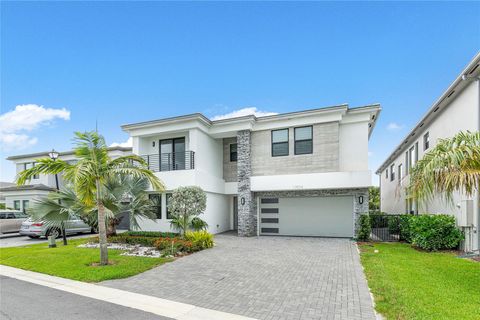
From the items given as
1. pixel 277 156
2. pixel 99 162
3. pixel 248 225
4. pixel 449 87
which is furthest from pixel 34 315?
pixel 449 87

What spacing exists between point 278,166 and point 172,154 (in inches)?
257

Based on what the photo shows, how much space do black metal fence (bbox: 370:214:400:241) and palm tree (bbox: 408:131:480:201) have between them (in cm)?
747

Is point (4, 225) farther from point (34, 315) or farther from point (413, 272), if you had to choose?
point (413, 272)

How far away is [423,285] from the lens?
5.96 meters

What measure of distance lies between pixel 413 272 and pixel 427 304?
2.56 metres

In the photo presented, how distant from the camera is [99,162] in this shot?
8555mm

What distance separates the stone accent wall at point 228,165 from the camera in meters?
17.2

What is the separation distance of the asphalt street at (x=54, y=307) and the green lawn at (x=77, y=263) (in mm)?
1140

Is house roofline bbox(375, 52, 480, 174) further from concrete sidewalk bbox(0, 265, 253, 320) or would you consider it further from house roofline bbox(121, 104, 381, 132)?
concrete sidewalk bbox(0, 265, 253, 320)

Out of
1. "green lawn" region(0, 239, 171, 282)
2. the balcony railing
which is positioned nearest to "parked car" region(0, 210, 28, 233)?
"green lawn" region(0, 239, 171, 282)

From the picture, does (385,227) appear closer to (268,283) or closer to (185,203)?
(268,283)

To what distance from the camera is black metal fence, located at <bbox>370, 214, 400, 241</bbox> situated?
1316 cm

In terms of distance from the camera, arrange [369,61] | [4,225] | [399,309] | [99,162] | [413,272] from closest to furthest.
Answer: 1. [399,309]
2. [413,272]
3. [99,162]
4. [369,61]
5. [4,225]

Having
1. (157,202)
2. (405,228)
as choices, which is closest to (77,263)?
(157,202)
